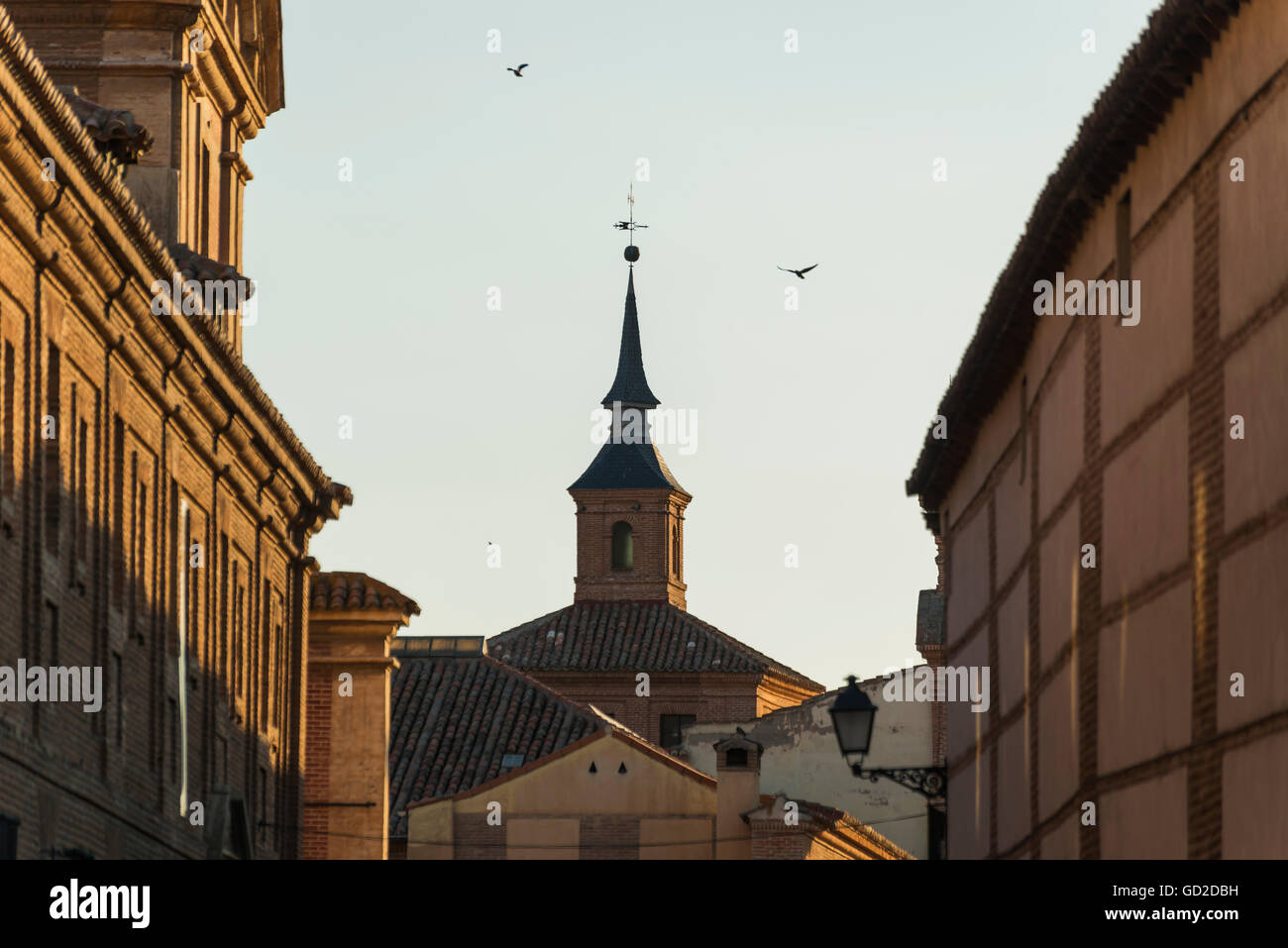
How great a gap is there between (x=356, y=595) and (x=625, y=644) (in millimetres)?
49338

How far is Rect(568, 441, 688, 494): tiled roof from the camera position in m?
87.8

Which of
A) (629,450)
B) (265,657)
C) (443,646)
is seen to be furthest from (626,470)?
(265,657)

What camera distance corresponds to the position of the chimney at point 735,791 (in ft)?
159

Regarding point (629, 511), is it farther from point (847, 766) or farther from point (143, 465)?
point (143, 465)

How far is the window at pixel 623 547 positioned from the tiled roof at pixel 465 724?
28021 mm

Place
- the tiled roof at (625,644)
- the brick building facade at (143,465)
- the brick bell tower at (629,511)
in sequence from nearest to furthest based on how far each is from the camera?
the brick building facade at (143,465) → the tiled roof at (625,644) → the brick bell tower at (629,511)

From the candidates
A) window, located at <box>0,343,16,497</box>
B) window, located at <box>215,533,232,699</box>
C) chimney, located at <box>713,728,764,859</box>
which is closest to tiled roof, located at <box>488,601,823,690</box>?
chimney, located at <box>713,728,764,859</box>

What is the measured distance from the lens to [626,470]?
88.2 meters

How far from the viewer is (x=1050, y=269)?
19.8m

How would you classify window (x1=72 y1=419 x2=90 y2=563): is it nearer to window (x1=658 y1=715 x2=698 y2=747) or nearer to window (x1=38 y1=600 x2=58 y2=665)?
window (x1=38 y1=600 x2=58 y2=665)

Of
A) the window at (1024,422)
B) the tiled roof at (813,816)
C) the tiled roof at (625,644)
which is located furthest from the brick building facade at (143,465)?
the tiled roof at (625,644)

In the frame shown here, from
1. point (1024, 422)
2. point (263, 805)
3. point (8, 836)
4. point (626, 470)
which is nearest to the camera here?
point (8, 836)

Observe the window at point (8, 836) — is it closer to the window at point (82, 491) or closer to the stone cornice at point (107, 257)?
the window at point (82, 491)
